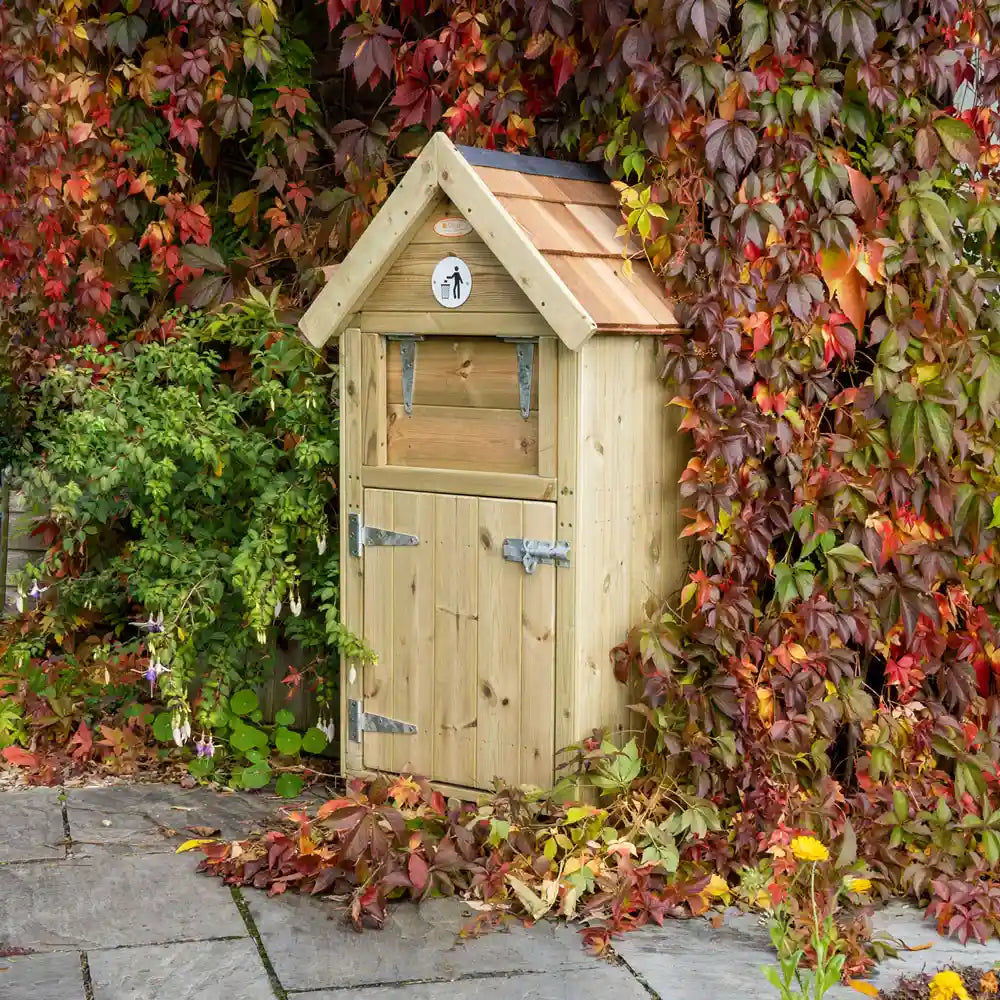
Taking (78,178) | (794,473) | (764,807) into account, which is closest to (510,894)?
(764,807)

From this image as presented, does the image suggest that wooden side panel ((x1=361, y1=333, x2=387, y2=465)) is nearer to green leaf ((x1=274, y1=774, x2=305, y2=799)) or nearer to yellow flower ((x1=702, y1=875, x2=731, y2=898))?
green leaf ((x1=274, y1=774, x2=305, y2=799))

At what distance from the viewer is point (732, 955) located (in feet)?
12.2

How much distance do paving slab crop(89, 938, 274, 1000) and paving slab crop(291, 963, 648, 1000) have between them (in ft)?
0.56

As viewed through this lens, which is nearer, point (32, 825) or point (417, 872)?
point (417, 872)

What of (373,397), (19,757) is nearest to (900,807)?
(373,397)

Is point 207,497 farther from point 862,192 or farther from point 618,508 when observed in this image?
point 862,192

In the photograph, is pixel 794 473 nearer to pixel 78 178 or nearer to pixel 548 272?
pixel 548 272

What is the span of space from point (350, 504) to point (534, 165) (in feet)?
4.24

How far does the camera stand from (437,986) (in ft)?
11.5

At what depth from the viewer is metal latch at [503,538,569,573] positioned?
4168mm

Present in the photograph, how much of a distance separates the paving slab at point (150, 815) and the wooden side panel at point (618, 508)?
1.32 m

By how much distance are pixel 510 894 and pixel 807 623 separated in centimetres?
122

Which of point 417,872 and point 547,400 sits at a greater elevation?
point 547,400

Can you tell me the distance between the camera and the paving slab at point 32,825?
439 centimetres
